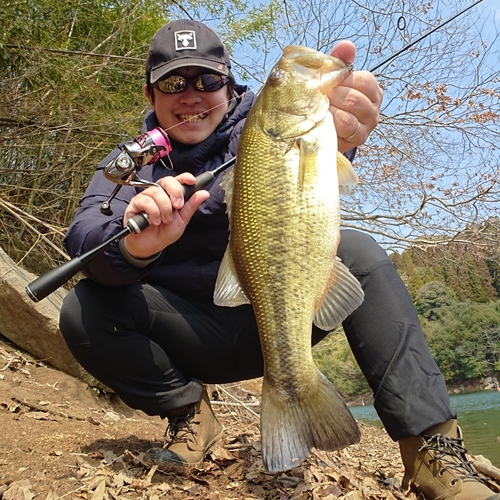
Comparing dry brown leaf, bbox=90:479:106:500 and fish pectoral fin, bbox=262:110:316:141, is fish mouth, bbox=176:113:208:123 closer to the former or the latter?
fish pectoral fin, bbox=262:110:316:141

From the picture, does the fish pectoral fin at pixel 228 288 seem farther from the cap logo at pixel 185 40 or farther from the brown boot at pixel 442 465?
the cap logo at pixel 185 40

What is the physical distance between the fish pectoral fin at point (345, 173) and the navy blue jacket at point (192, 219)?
809mm

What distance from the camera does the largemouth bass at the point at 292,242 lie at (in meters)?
1.85

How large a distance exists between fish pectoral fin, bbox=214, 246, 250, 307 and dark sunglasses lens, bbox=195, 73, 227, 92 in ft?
3.85

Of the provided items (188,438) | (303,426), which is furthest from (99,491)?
(303,426)

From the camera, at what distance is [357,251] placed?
2453 mm

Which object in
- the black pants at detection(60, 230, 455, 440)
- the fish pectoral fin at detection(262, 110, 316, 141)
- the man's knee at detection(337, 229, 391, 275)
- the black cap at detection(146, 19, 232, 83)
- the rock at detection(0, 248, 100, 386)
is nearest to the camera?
the fish pectoral fin at detection(262, 110, 316, 141)

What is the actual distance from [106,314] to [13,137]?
503 centimetres

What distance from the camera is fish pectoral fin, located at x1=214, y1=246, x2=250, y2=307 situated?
204 cm

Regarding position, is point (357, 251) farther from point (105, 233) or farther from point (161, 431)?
point (161, 431)

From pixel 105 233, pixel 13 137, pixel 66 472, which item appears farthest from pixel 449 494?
pixel 13 137

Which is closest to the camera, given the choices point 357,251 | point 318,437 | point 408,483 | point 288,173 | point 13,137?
point 318,437

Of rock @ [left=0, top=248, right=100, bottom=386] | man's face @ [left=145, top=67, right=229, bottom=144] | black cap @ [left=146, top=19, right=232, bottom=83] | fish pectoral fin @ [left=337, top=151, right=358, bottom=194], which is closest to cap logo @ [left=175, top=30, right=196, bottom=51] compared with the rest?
black cap @ [left=146, top=19, right=232, bottom=83]

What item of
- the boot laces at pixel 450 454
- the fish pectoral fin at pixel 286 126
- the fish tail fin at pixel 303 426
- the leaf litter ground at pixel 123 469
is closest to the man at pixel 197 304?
the boot laces at pixel 450 454
